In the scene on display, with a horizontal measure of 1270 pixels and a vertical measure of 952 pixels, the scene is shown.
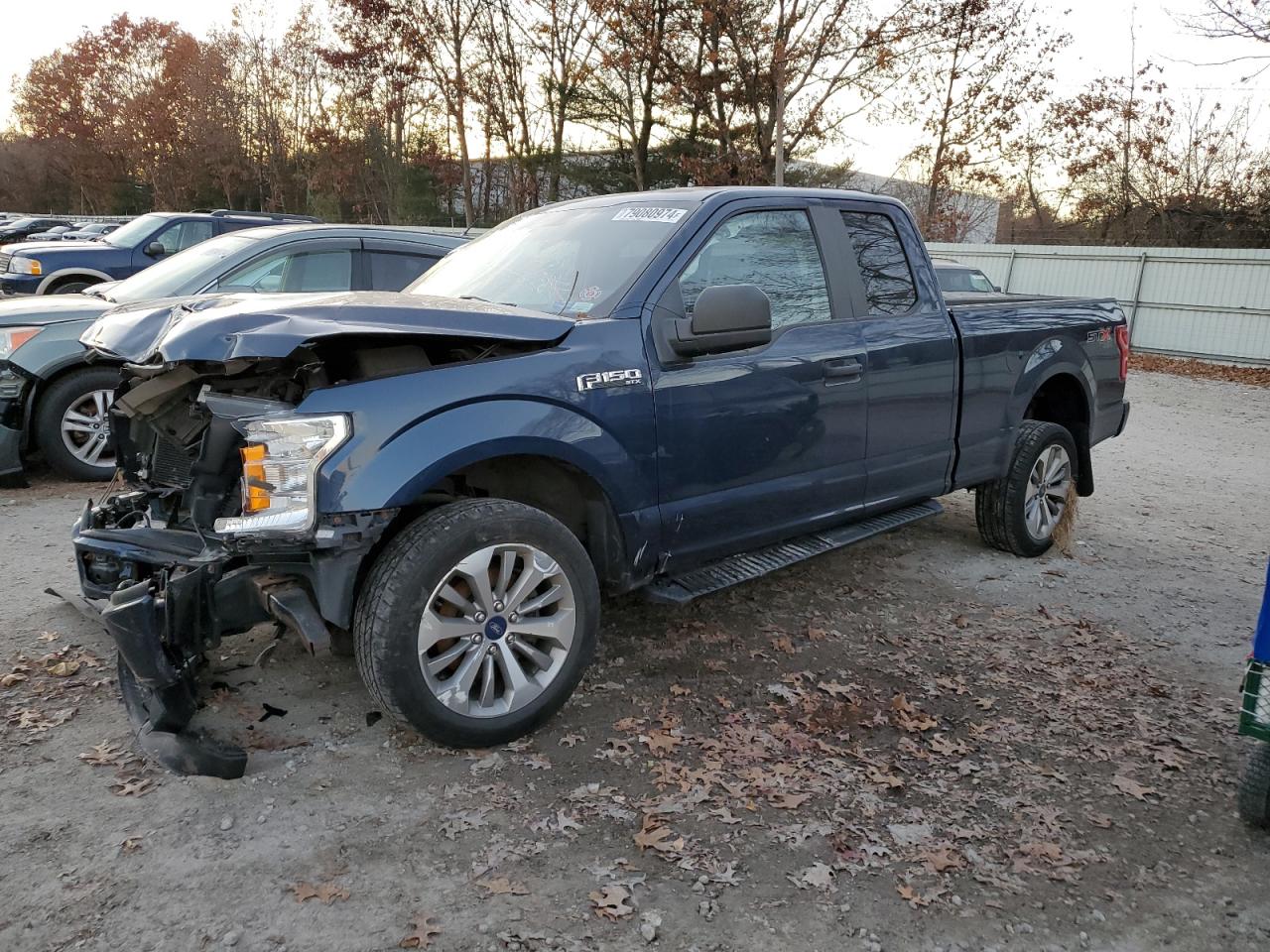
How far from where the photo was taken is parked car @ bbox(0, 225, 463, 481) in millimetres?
6398

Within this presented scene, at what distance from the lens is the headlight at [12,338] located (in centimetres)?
635

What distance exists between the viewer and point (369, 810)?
307 cm

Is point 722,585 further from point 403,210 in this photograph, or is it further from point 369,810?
point 403,210

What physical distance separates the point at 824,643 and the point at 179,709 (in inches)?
111

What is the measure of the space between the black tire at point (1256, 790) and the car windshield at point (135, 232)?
39.8ft

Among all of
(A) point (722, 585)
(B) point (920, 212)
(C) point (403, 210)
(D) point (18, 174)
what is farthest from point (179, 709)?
(D) point (18, 174)

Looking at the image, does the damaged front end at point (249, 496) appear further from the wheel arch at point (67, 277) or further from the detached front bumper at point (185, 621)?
the wheel arch at point (67, 277)

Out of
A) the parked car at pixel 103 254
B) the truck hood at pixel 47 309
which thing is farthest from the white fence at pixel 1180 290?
the truck hood at pixel 47 309

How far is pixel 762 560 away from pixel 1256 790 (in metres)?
2.01

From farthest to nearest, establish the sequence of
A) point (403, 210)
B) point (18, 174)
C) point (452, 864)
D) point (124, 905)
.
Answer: point (18, 174) < point (403, 210) < point (452, 864) < point (124, 905)

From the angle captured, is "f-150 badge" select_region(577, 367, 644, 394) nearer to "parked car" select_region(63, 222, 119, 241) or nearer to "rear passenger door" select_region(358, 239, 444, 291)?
"rear passenger door" select_region(358, 239, 444, 291)

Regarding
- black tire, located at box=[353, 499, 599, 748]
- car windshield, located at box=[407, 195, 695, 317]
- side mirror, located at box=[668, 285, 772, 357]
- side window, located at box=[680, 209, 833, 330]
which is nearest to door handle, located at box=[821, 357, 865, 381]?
side window, located at box=[680, 209, 833, 330]

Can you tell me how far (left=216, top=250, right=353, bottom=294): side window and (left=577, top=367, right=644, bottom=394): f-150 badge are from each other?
14.2ft

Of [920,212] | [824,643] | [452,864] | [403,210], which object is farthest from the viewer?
[403,210]
